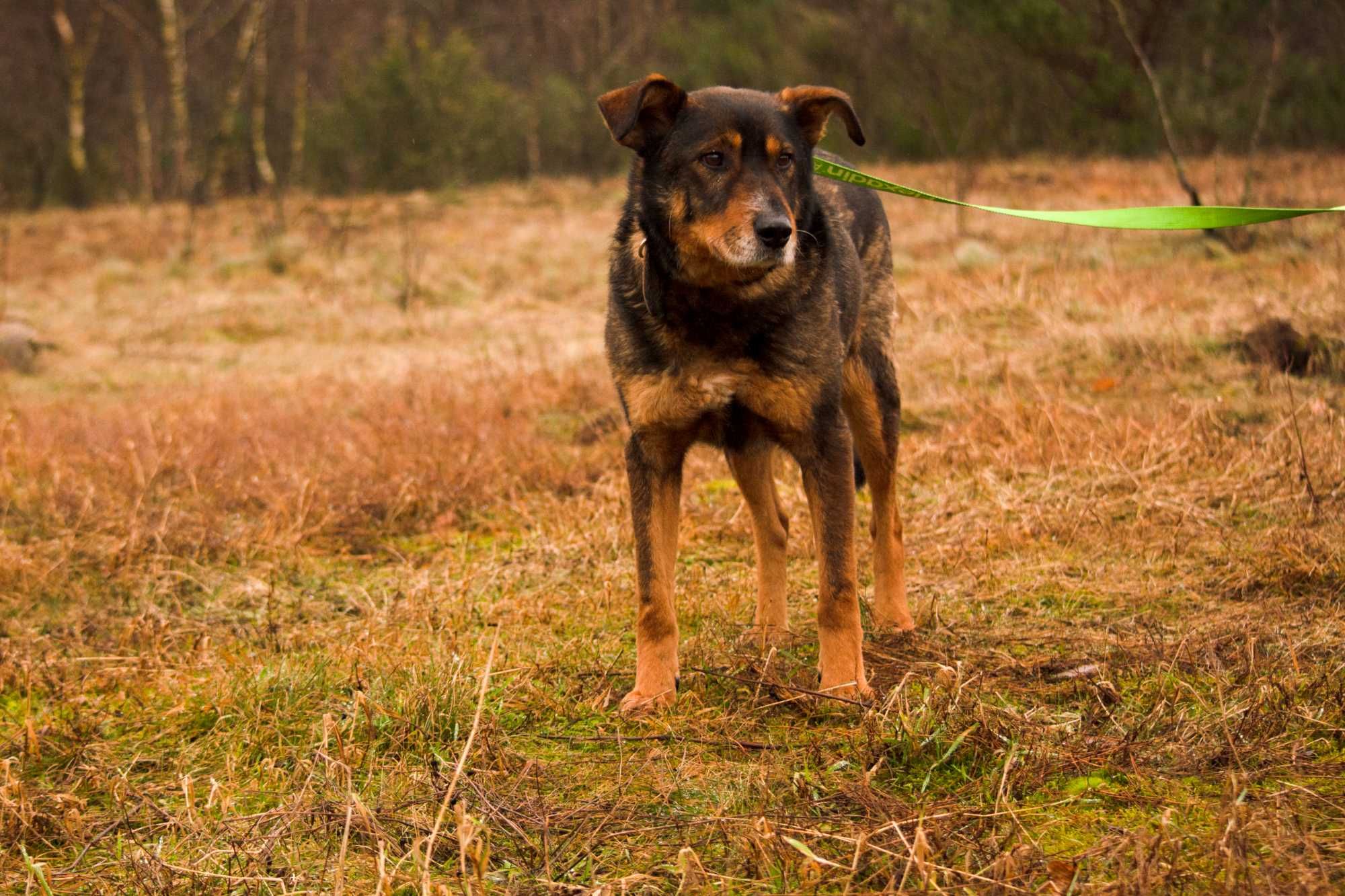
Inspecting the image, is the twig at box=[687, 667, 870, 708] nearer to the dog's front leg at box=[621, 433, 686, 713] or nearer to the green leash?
the dog's front leg at box=[621, 433, 686, 713]

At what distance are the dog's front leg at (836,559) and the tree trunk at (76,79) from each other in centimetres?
2996

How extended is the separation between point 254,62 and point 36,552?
24.6 meters

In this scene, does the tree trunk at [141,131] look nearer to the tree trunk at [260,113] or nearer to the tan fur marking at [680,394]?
the tree trunk at [260,113]

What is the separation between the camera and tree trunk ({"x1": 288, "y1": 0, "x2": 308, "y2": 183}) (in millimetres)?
28672

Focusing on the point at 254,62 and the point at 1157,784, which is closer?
the point at 1157,784

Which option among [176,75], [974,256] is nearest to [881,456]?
[974,256]

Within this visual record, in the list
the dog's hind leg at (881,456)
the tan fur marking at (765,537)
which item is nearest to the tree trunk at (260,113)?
the dog's hind leg at (881,456)

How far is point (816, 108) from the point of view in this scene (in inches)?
160

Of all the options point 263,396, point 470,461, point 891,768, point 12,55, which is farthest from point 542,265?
point 12,55

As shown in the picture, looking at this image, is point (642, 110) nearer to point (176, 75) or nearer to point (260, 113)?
point (176, 75)

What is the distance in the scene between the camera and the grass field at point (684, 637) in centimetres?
267

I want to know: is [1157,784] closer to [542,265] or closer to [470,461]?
[470,461]

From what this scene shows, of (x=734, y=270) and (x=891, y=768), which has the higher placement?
(x=734, y=270)

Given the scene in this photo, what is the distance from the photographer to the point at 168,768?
359 centimetres
